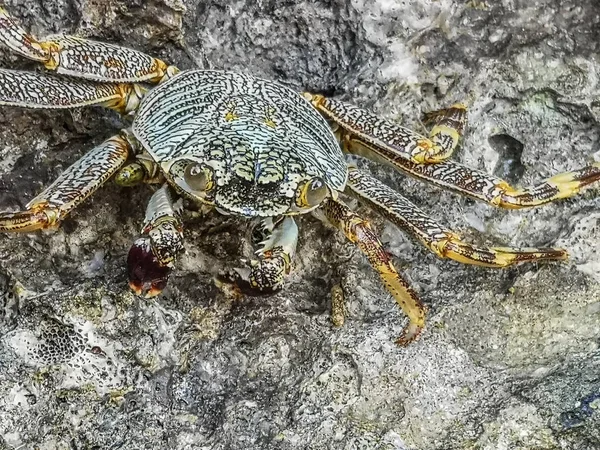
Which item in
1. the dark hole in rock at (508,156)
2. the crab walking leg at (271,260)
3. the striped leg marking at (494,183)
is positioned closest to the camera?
the crab walking leg at (271,260)

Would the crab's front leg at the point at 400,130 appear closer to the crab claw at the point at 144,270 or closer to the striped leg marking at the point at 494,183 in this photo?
the striped leg marking at the point at 494,183

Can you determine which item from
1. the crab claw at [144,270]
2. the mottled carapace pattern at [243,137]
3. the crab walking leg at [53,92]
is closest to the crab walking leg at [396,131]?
the mottled carapace pattern at [243,137]

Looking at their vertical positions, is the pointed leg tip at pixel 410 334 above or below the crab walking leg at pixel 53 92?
below

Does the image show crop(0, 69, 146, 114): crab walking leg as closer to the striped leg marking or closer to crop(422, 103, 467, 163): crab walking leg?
the striped leg marking

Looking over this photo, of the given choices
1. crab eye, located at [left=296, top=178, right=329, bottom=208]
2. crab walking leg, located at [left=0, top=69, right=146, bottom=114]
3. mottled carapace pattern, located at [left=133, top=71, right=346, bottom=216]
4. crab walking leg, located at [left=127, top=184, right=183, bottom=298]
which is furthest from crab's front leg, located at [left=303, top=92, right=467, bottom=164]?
crab walking leg, located at [left=127, top=184, right=183, bottom=298]

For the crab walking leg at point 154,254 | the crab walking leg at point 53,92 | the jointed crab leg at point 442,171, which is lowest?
the jointed crab leg at point 442,171

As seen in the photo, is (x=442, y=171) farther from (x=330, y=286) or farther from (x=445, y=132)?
(x=330, y=286)
